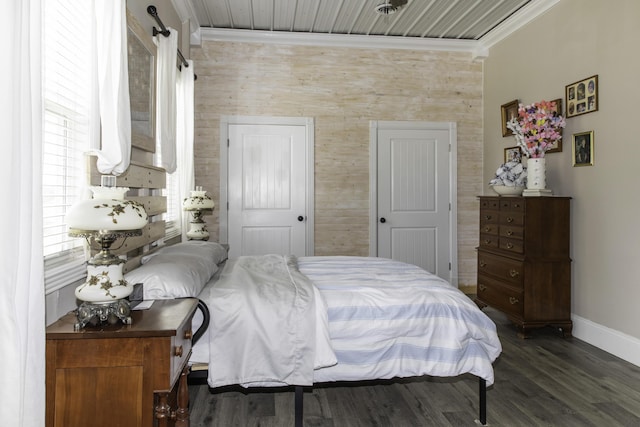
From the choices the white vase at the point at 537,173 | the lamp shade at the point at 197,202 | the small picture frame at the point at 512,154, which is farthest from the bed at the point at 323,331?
the small picture frame at the point at 512,154

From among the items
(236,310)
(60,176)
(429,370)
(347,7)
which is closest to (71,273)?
(60,176)

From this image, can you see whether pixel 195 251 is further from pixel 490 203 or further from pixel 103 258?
pixel 490 203

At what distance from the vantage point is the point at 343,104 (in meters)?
5.24

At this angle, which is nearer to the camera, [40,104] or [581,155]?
[40,104]

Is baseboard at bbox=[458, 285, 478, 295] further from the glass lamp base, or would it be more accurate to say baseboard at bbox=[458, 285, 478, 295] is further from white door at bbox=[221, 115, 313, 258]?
the glass lamp base

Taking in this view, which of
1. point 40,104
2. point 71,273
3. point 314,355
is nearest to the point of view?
point 40,104

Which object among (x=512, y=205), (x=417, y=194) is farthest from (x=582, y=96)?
(x=417, y=194)

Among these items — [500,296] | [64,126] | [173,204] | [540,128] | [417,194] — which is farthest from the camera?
[417,194]

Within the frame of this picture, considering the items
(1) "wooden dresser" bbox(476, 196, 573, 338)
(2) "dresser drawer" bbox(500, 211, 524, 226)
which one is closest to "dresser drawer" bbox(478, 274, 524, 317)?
(1) "wooden dresser" bbox(476, 196, 573, 338)

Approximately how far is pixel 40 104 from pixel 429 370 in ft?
6.49

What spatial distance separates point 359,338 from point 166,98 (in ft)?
7.55

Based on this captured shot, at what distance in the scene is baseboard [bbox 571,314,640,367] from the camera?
323 cm

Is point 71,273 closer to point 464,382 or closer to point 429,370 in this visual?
point 429,370

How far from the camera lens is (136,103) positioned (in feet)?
9.31
